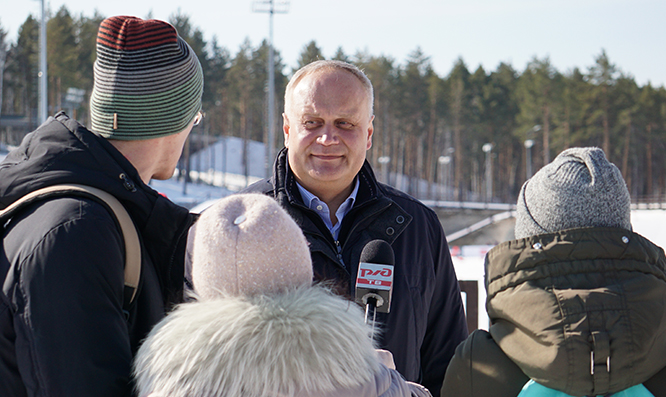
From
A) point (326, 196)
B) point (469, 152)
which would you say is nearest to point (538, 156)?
point (469, 152)

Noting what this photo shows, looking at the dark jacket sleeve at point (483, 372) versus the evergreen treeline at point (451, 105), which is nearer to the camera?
→ the dark jacket sleeve at point (483, 372)

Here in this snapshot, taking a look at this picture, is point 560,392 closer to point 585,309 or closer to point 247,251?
point 585,309

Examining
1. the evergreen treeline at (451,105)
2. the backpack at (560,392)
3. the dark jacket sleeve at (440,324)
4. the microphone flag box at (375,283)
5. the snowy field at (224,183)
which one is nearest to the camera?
the backpack at (560,392)

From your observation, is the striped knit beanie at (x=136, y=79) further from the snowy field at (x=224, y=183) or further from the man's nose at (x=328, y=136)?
the snowy field at (x=224, y=183)

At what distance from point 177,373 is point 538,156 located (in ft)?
266

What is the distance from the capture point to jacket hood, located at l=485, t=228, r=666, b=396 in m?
1.63

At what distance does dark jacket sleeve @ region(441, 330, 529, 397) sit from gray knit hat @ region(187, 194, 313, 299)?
647 millimetres

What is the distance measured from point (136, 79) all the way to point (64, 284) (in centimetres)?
74

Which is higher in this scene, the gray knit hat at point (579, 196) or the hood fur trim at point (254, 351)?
the gray knit hat at point (579, 196)

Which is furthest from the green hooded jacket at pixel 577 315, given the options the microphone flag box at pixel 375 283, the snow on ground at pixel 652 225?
the snow on ground at pixel 652 225

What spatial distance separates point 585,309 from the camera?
1.64m

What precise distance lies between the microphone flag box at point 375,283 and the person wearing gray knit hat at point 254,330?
1.54 feet

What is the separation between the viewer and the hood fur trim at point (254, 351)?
4.73ft

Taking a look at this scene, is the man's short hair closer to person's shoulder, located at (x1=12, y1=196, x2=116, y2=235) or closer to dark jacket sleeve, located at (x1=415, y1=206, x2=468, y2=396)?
dark jacket sleeve, located at (x1=415, y1=206, x2=468, y2=396)
